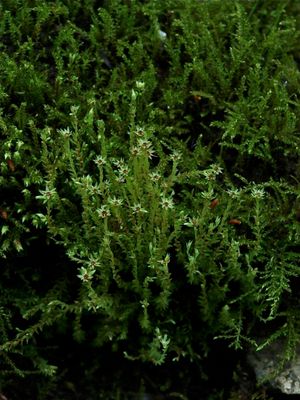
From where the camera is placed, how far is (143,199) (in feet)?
5.30

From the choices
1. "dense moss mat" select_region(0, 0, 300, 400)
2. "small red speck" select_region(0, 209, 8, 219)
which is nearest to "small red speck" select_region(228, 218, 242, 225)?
"dense moss mat" select_region(0, 0, 300, 400)

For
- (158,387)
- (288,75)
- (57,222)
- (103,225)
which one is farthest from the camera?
(288,75)

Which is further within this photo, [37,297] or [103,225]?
[37,297]

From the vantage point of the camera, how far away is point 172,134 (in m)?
2.02

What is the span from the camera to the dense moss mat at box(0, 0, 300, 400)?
1.71 metres

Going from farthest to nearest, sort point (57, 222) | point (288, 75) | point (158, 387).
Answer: point (288, 75) < point (158, 387) < point (57, 222)

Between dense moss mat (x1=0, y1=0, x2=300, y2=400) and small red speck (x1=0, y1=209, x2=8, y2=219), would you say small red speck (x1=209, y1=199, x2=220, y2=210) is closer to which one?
dense moss mat (x1=0, y1=0, x2=300, y2=400)

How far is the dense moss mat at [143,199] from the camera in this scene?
1708mm

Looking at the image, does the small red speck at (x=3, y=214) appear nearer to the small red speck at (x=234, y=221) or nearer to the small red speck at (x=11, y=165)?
the small red speck at (x=11, y=165)

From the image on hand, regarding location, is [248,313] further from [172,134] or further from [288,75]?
[288,75]

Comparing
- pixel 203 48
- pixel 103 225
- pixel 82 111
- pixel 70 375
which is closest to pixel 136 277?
pixel 103 225

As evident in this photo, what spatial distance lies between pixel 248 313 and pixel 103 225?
64cm

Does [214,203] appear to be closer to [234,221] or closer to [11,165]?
[234,221]

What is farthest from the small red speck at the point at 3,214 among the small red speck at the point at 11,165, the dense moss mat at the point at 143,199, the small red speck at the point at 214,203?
the small red speck at the point at 214,203
